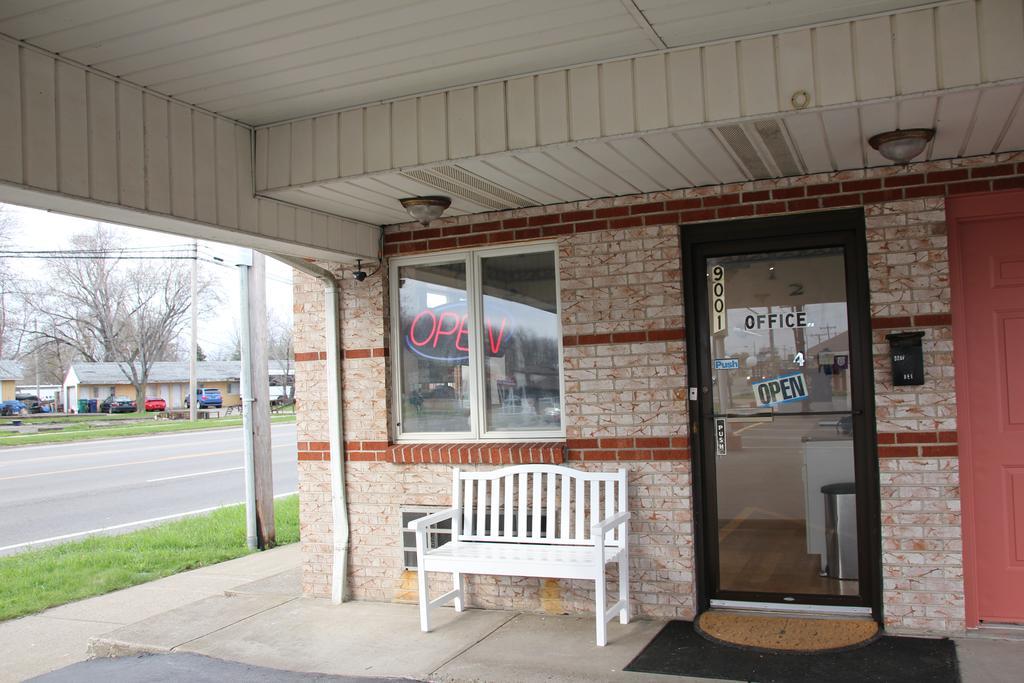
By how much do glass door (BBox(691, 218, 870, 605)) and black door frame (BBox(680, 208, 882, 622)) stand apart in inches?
0.5

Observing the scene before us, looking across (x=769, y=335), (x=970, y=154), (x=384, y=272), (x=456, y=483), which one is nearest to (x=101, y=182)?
(x=384, y=272)

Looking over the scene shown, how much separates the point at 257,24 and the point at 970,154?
4009 mm

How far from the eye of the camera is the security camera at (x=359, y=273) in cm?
655

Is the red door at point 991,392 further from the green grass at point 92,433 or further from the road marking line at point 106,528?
the green grass at point 92,433

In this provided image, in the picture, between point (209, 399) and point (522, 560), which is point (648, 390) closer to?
point (522, 560)

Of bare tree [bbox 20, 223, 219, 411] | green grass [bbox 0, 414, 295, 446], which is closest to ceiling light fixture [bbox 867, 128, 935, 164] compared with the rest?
green grass [bbox 0, 414, 295, 446]

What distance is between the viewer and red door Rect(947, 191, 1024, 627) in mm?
5090

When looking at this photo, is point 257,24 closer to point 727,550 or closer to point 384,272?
point 384,272

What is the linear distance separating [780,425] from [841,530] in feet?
2.55

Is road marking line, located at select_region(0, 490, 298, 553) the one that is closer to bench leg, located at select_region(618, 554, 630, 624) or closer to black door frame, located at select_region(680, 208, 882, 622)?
bench leg, located at select_region(618, 554, 630, 624)

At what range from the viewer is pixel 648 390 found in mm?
5766

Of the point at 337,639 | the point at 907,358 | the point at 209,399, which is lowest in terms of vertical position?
the point at 337,639

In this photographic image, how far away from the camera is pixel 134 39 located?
393cm

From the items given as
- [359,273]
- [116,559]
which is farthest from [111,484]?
[359,273]
